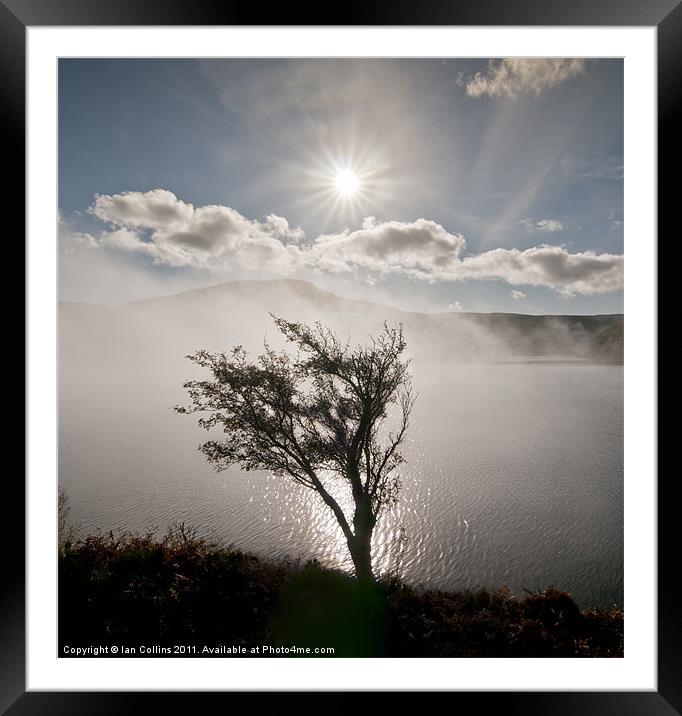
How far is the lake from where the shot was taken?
13.8 ft

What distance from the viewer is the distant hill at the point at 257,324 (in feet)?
12.4

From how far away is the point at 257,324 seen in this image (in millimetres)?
4027

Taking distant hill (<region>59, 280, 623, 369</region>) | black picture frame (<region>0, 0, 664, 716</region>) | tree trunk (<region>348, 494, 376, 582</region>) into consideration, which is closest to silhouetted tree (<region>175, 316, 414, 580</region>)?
tree trunk (<region>348, 494, 376, 582</region>)

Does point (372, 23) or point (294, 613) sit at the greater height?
A: point (372, 23)

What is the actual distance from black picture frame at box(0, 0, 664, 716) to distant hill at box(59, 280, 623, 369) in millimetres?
1521

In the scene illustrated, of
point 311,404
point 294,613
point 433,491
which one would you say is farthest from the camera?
point 433,491

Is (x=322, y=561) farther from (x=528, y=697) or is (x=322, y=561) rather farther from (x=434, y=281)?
(x=434, y=281)

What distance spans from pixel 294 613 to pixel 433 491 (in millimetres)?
3975

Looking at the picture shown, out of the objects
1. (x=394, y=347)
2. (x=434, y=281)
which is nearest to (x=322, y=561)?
(x=394, y=347)

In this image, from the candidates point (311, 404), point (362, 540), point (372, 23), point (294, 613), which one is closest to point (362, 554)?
point (362, 540)

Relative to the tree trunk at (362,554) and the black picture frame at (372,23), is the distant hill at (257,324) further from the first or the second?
the tree trunk at (362,554)

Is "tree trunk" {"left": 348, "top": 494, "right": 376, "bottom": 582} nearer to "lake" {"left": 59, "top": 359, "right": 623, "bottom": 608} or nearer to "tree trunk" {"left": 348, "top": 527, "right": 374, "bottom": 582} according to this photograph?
"tree trunk" {"left": 348, "top": 527, "right": 374, "bottom": 582}

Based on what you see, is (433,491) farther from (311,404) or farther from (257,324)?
(257,324)
